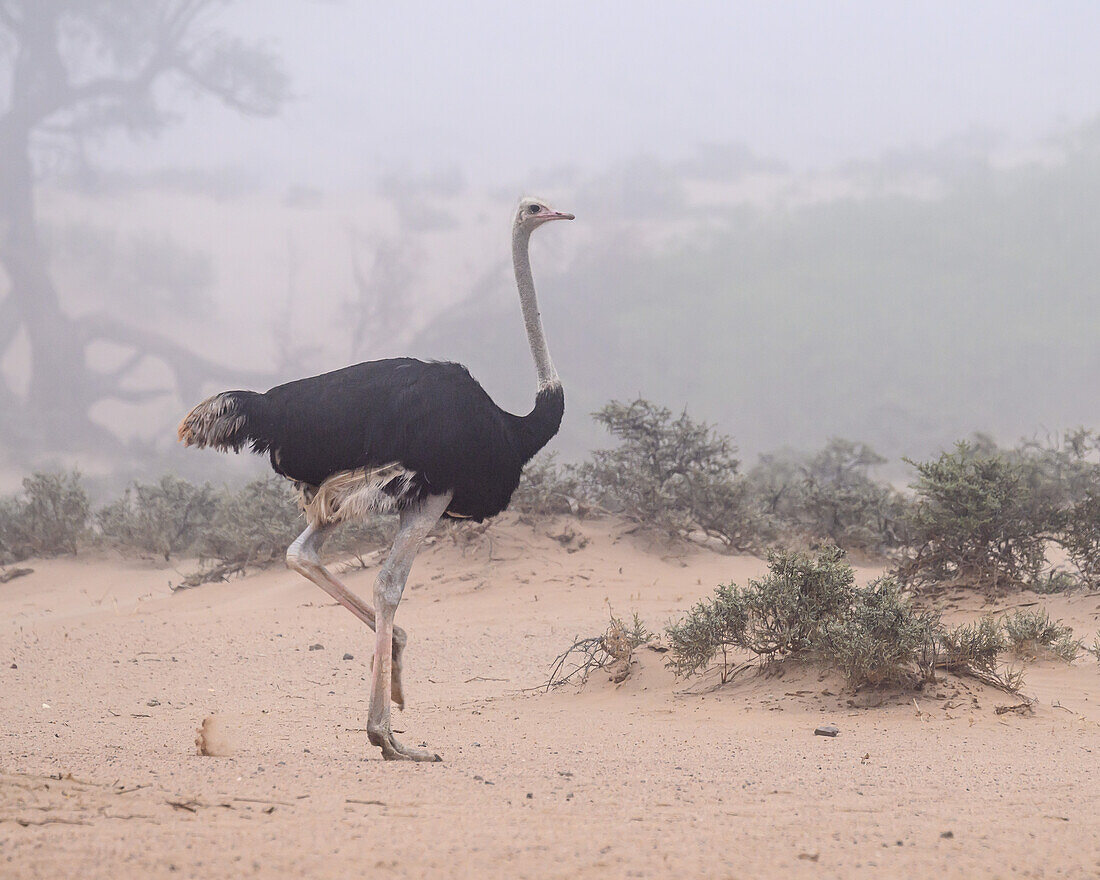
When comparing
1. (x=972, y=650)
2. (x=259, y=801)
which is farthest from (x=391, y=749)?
(x=972, y=650)

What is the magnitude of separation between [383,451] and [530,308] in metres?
1.44

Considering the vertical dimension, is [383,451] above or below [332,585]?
above

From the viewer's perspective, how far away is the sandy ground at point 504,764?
2879 millimetres

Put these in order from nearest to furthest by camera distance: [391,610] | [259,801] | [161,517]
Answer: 1. [259,801]
2. [391,610]
3. [161,517]

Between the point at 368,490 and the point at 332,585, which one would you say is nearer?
Result: the point at 368,490

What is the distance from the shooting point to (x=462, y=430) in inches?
194

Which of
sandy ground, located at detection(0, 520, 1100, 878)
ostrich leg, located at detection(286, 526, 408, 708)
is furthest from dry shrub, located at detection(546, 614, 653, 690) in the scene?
ostrich leg, located at detection(286, 526, 408, 708)

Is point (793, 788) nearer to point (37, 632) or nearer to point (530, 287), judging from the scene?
point (530, 287)

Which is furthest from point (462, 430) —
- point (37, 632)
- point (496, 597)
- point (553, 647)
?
point (37, 632)

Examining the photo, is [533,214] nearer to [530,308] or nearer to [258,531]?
[530,308]

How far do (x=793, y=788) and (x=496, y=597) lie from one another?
6.85 meters

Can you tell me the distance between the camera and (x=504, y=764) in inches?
179

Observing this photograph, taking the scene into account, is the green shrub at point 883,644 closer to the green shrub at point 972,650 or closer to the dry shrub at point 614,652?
the green shrub at point 972,650

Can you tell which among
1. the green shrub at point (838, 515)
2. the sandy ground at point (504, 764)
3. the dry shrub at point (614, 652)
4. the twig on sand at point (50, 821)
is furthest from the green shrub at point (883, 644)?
the green shrub at point (838, 515)
